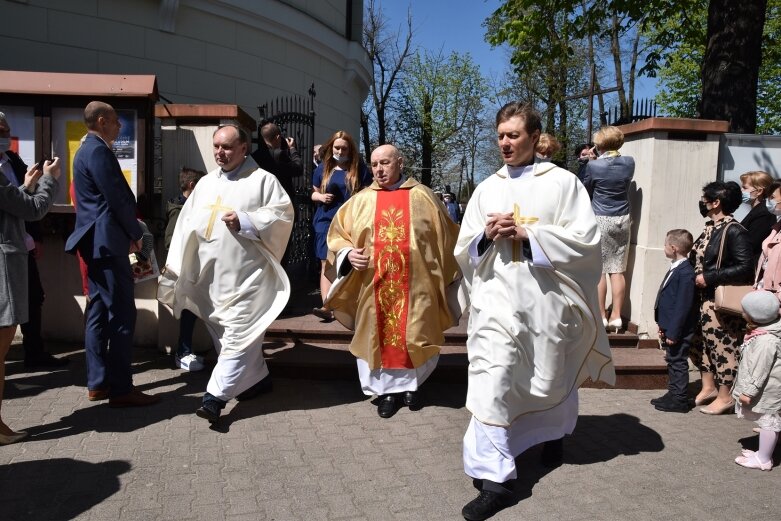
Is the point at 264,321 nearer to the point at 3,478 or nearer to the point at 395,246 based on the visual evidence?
the point at 395,246

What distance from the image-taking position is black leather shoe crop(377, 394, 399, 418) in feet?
16.2

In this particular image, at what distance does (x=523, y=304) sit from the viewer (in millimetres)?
3723

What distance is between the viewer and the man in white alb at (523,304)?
3.62 meters

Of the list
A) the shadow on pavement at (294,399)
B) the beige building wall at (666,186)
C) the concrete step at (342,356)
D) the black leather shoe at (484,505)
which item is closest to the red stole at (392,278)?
the shadow on pavement at (294,399)

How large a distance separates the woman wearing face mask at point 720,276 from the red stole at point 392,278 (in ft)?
7.25

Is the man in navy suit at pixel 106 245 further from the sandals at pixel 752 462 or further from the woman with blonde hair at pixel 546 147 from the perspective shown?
the sandals at pixel 752 462

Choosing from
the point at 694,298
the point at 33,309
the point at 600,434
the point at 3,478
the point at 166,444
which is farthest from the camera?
the point at 33,309

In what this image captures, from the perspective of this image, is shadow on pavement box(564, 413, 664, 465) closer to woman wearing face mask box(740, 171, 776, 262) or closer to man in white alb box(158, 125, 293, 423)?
woman wearing face mask box(740, 171, 776, 262)

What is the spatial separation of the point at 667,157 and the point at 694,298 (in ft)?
5.97

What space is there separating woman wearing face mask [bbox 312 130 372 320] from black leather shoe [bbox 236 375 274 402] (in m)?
1.15

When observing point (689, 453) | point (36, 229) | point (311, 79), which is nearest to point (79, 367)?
point (36, 229)

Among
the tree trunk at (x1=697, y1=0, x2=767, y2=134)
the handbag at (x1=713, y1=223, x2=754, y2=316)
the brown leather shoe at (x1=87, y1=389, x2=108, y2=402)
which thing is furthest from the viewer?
the tree trunk at (x1=697, y1=0, x2=767, y2=134)

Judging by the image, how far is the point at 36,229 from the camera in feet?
19.4

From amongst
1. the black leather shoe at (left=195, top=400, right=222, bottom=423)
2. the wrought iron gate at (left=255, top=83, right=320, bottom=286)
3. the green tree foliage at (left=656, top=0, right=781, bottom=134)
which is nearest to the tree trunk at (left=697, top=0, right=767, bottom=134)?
the wrought iron gate at (left=255, top=83, right=320, bottom=286)
